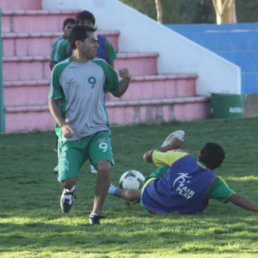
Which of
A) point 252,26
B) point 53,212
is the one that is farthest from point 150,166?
point 252,26

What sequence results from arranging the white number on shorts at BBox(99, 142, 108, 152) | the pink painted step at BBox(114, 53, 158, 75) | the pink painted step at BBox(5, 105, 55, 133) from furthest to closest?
1. the pink painted step at BBox(114, 53, 158, 75)
2. the pink painted step at BBox(5, 105, 55, 133)
3. the white number on shorts at BBox(99, 142, 108, 152)

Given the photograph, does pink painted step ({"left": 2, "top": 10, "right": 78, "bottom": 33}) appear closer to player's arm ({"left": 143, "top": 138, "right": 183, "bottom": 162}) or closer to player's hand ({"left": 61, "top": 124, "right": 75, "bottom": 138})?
player's arm ({"left": 143, "top": 138, "right": 183, "bottom": 162})

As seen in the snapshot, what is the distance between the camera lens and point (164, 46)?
17.6 metres

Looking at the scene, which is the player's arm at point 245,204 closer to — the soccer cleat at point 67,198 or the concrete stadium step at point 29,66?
the soccer cleat at point 67,198

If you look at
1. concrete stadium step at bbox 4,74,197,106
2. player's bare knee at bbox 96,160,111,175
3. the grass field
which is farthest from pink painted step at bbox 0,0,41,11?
player's bare knee at bbox 96,160,111,175

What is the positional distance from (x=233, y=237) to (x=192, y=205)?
1013 millimetres

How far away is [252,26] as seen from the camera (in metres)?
23.8

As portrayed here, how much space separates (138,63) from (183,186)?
10932 mm

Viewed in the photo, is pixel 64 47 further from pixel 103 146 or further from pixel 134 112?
pixel 134 112

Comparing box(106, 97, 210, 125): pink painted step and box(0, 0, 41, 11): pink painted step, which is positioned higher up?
box(0, 0, 41, 11): pink painted step

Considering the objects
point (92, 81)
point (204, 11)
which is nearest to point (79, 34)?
point (92, 81)

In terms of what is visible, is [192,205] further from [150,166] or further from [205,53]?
[205,53]

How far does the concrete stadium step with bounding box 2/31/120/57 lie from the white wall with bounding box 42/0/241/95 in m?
1.33

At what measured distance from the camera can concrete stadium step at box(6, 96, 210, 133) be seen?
15211mm
